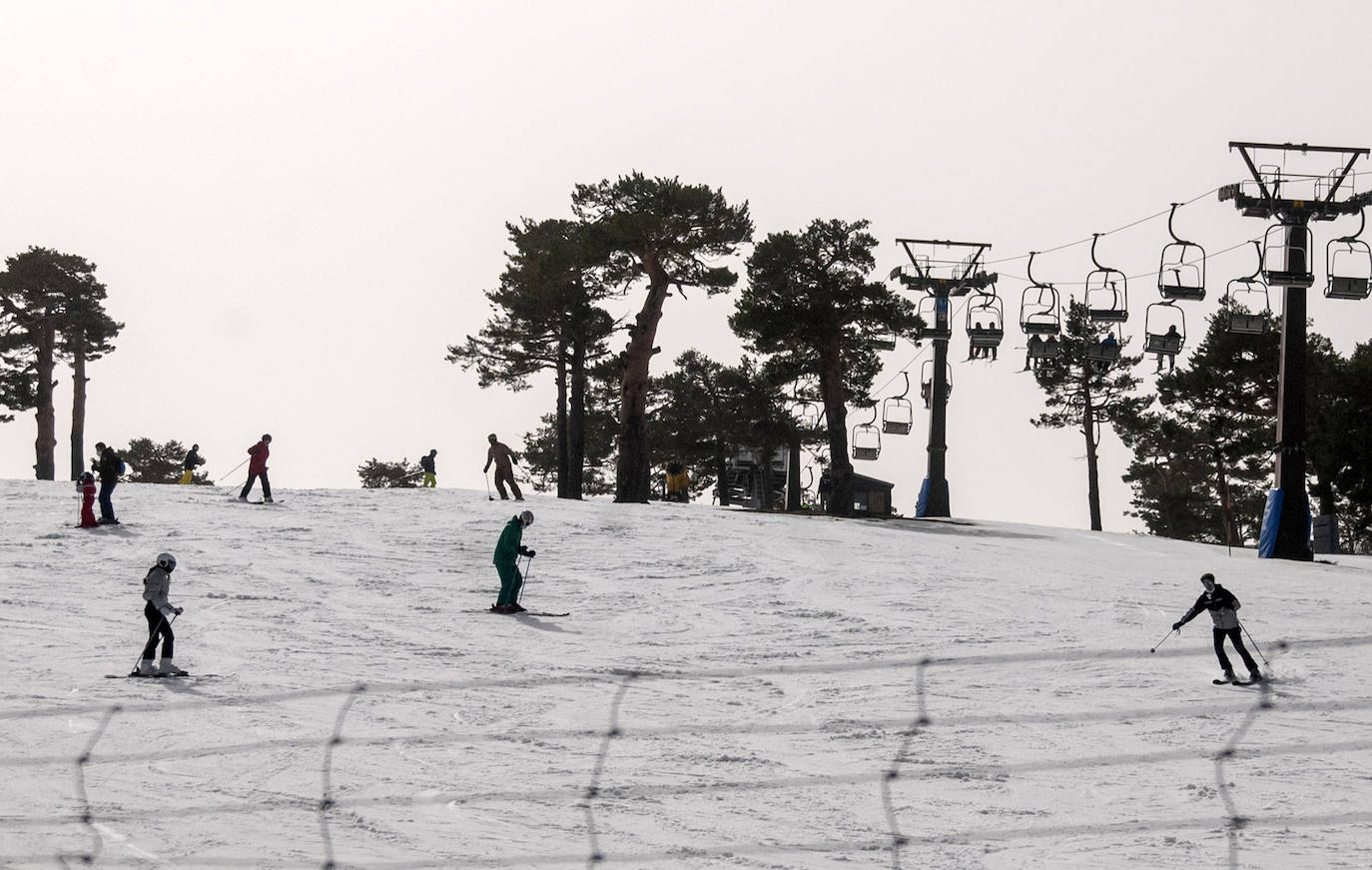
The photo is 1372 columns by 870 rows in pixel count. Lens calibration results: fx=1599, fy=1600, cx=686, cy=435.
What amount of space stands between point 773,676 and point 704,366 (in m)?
55.8

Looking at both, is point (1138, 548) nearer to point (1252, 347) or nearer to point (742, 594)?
A: point (742, 594)

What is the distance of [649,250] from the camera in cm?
4594

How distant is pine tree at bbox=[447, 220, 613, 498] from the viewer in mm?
56406

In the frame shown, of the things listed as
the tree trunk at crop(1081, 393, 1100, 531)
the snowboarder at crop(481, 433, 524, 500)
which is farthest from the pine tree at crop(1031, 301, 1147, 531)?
the snowboarder at crop(481, 433, 524, 500)

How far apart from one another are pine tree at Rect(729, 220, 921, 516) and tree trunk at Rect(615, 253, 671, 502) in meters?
3.41

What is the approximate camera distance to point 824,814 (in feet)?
43.5

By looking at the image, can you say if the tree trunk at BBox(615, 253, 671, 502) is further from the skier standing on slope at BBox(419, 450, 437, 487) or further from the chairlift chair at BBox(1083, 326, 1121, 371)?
the chairlift chair at BBox(1083, 326, 1121, 371)

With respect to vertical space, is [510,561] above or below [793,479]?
below

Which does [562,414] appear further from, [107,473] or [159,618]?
[159,618]

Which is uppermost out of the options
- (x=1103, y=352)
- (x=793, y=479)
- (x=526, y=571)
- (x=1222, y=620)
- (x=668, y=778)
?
(x=1103, y=352)

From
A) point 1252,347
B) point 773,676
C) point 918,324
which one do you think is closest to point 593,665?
point 773,676

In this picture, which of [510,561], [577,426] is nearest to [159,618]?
[510,561]

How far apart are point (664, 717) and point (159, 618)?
18.7 ft

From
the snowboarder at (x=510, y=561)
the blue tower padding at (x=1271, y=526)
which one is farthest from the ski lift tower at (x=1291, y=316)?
the snowboarder at (x=510, y=561)
